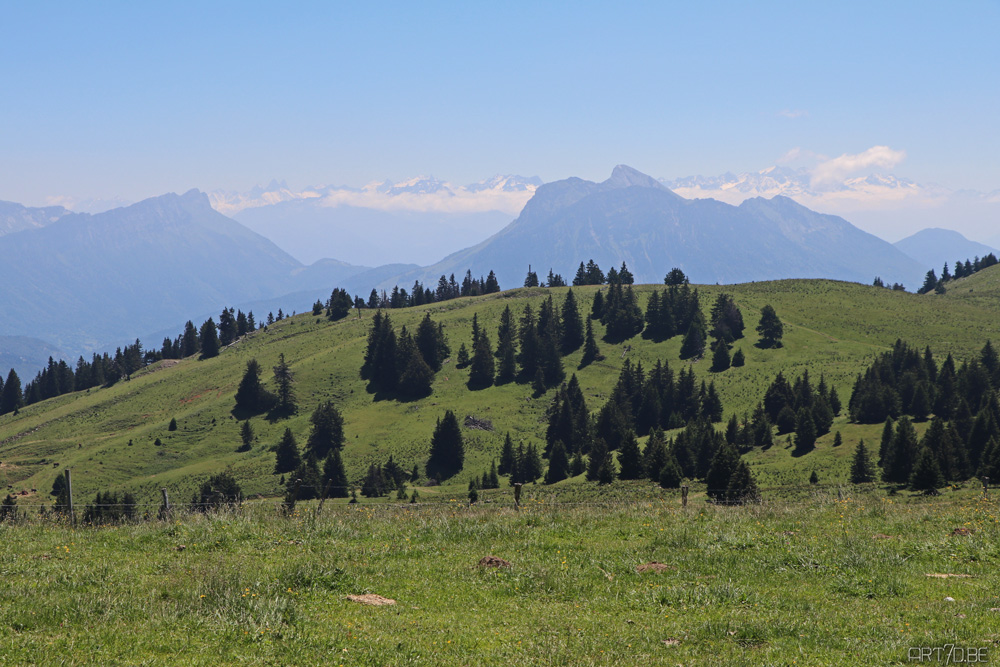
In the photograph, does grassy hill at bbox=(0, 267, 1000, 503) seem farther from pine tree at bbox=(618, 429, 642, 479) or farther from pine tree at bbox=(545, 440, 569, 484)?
pine tree at bbox=(618, 429, 642, 479)

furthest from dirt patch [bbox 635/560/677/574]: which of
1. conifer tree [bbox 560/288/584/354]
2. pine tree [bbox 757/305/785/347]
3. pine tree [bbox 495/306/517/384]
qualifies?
conifer tree [bbox 560/288/584/354]

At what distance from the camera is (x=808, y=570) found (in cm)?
1792

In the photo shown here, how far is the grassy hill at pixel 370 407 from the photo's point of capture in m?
137

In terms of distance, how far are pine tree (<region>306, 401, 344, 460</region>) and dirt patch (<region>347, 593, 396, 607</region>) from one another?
426ft

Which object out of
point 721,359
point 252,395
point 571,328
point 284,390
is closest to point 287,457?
point 284,390

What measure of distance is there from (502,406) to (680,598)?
144m

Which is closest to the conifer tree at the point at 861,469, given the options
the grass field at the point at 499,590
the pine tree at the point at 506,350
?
the grass field at the point at 499,590

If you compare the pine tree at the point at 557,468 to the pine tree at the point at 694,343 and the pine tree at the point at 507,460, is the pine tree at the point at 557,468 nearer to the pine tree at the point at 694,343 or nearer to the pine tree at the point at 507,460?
the pine tree at the point at 507,460

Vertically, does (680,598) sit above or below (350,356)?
below

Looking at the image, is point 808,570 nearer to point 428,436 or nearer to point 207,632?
point 207,632

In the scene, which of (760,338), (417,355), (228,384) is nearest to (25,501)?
(228,384)

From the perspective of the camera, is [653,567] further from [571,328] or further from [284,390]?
[571,328]

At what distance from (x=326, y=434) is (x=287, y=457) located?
37.0ft

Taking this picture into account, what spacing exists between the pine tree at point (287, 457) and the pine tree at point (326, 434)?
22.6 feet
